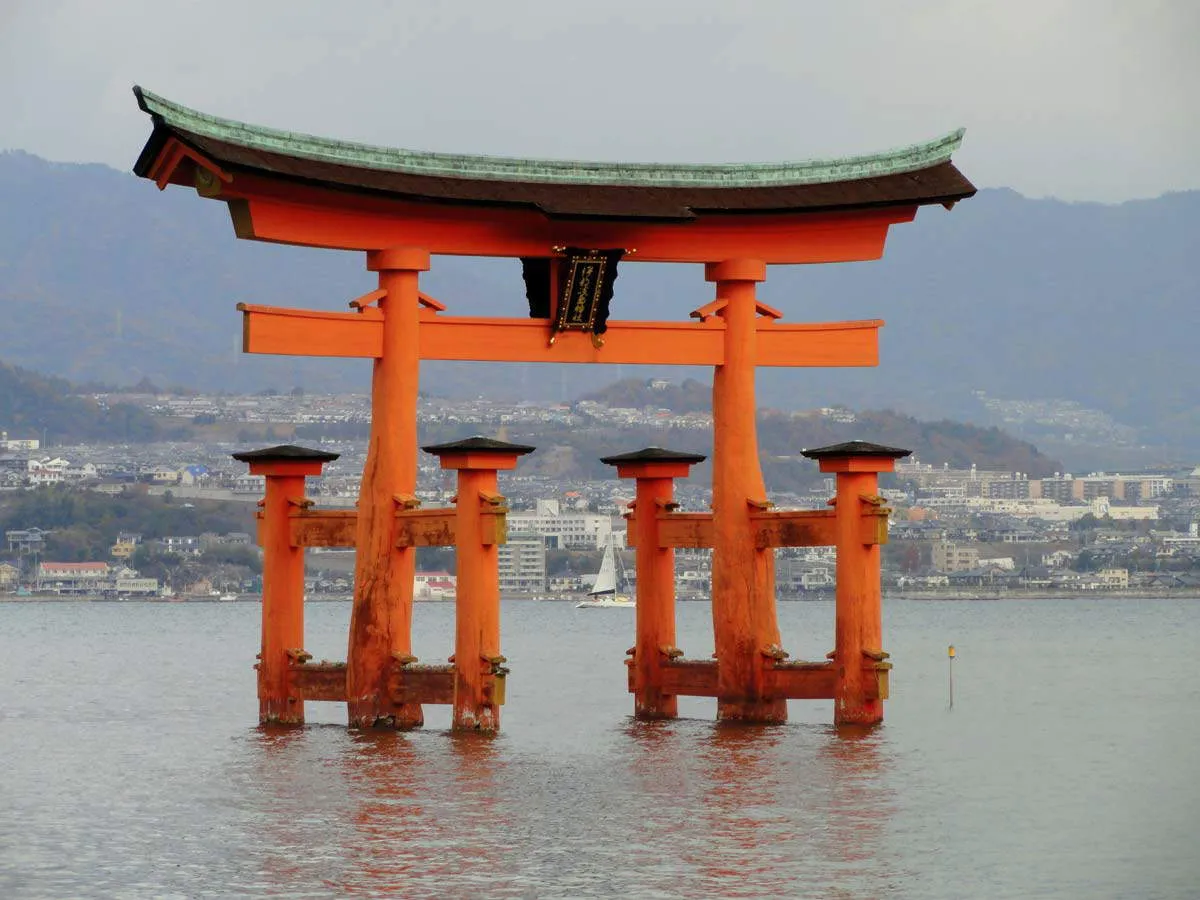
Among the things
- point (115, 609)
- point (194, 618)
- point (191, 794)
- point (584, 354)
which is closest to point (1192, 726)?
point (584, 354)

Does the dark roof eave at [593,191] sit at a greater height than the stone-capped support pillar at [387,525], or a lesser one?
greater

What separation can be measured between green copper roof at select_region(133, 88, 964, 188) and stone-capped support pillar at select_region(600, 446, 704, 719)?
A: 11.7 feet

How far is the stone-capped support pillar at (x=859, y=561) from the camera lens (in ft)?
91.0

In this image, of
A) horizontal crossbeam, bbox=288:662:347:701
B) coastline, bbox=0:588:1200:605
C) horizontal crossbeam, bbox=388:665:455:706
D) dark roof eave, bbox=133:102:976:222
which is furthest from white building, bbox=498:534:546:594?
horizontal crossbeam, bbox=388:665:455:706

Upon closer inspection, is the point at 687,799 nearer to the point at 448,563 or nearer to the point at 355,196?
the point at 355,196

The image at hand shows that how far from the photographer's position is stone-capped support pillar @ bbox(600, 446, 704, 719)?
30.1m

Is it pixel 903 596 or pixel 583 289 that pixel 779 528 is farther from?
pixel 903 596

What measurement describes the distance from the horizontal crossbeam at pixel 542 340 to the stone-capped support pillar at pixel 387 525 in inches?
10.7

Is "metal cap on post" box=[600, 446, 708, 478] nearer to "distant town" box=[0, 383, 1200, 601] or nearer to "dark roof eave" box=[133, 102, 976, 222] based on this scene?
"dark roof eave" box=[133, 102, 976, 222]

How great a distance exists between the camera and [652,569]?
3036cm

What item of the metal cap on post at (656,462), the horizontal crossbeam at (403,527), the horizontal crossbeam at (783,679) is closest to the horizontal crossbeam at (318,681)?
the horizontal crossbeam at (403,527)

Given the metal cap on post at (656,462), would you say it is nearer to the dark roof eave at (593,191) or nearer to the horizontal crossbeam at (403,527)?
the dark roof eave at (593,191)

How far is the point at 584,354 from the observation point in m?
28.7

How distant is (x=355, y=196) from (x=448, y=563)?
13568 centimetres
